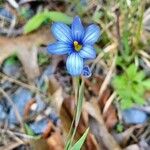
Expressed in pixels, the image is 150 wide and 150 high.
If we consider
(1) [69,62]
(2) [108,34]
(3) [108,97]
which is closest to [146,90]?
(3) [108,97]

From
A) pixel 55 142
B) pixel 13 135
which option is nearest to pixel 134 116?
pixel 55 142

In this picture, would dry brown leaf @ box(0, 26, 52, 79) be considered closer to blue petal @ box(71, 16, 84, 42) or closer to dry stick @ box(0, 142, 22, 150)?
dry stick @ box(0, 142, 22, 150)

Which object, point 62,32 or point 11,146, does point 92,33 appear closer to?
point 62,32

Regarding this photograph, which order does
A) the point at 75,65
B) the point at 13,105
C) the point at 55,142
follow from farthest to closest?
the point at 13,105, the point at 55,142, the point at 75,65

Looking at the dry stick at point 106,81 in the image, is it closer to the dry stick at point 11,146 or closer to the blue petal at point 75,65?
the dry stick at point 11,146

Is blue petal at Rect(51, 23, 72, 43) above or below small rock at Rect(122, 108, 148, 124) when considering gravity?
above

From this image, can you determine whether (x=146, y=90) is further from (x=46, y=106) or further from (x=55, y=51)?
(x=55, y=51)

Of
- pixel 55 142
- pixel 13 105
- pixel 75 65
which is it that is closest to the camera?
pixel 75 65

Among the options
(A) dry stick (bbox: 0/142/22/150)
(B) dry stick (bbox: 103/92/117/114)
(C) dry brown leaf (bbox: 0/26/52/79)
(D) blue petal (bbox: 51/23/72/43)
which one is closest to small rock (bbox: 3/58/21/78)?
(C) dry brown leaf (bbox: 0/26/52/79)
